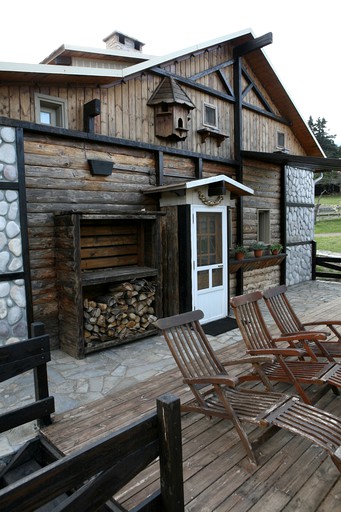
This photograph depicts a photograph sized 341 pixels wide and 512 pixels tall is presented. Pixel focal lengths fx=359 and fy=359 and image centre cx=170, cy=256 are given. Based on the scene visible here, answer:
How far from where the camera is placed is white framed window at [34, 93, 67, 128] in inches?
219

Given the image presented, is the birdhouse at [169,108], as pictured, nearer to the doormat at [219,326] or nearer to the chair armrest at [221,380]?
the doormat at [219,326]

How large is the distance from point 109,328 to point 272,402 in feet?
10.6

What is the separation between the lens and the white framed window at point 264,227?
9.94 metres

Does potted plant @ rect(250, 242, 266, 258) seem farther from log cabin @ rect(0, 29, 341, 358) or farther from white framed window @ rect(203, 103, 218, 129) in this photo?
white framed window @ rect(203, 103, 218, 129)

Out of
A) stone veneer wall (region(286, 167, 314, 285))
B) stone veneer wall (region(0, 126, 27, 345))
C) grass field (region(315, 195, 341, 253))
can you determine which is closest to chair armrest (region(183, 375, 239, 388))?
stone veneer wall (region(0, 126, 27, 345))

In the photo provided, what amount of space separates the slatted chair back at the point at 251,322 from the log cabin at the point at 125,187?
223 cm

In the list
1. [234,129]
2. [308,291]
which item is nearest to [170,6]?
[234,129]

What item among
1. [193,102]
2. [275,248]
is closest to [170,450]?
[193,102]

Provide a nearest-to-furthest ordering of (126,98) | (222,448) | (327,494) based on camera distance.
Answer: (327,494)
(222,448)
(126,98)

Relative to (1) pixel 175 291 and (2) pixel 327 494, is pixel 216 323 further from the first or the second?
(2) pixel 327 494

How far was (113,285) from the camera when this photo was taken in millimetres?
5961

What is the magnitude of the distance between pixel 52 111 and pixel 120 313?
11.3ft

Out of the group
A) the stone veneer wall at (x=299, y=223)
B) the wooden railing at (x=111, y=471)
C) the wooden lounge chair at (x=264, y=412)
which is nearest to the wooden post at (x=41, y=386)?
the wooden lounge chair at (x=264, y=412)

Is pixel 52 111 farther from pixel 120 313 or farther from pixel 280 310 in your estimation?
pixel 280 310
